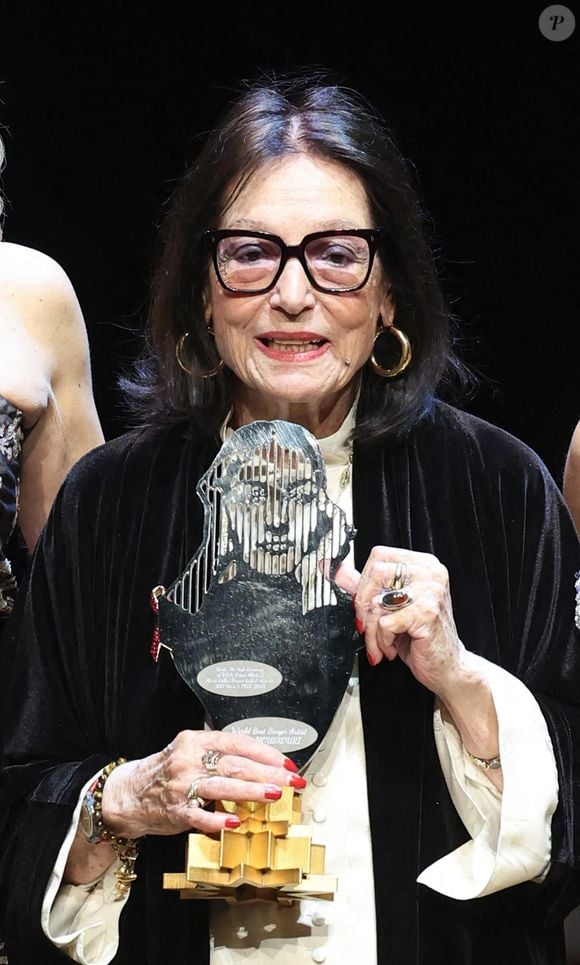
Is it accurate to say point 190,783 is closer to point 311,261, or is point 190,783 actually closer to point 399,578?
point 399,578

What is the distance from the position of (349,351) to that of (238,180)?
0.86ft

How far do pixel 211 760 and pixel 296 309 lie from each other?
570mm

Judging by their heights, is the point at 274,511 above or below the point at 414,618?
above

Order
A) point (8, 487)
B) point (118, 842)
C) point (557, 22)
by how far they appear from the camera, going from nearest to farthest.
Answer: point (118, 842) → point (8, 487) → point (557, 22)

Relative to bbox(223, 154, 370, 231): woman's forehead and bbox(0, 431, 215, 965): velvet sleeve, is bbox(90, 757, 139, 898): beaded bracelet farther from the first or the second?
bbox(223, 154, 370, 231): woman's forehead

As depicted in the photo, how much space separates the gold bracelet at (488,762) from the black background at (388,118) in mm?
1024

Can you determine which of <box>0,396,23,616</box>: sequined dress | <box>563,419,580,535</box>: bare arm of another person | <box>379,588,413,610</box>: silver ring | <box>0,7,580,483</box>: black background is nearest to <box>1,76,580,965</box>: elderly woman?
<box>379,588,413,610</box>: silver ring

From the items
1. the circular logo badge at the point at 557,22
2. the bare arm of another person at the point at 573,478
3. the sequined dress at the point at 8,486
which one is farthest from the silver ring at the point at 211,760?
the circular logo badge at the point at 557,22

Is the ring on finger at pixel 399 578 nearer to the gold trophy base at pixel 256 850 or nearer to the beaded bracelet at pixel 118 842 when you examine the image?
the gold trophy base at pixel 256 850

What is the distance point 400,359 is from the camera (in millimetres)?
2158

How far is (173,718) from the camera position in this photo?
6.53ft

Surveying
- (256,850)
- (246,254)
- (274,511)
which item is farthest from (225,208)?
(256,850)

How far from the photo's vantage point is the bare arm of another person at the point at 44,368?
2.40 m

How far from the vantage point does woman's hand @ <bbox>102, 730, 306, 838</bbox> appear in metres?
1.74
